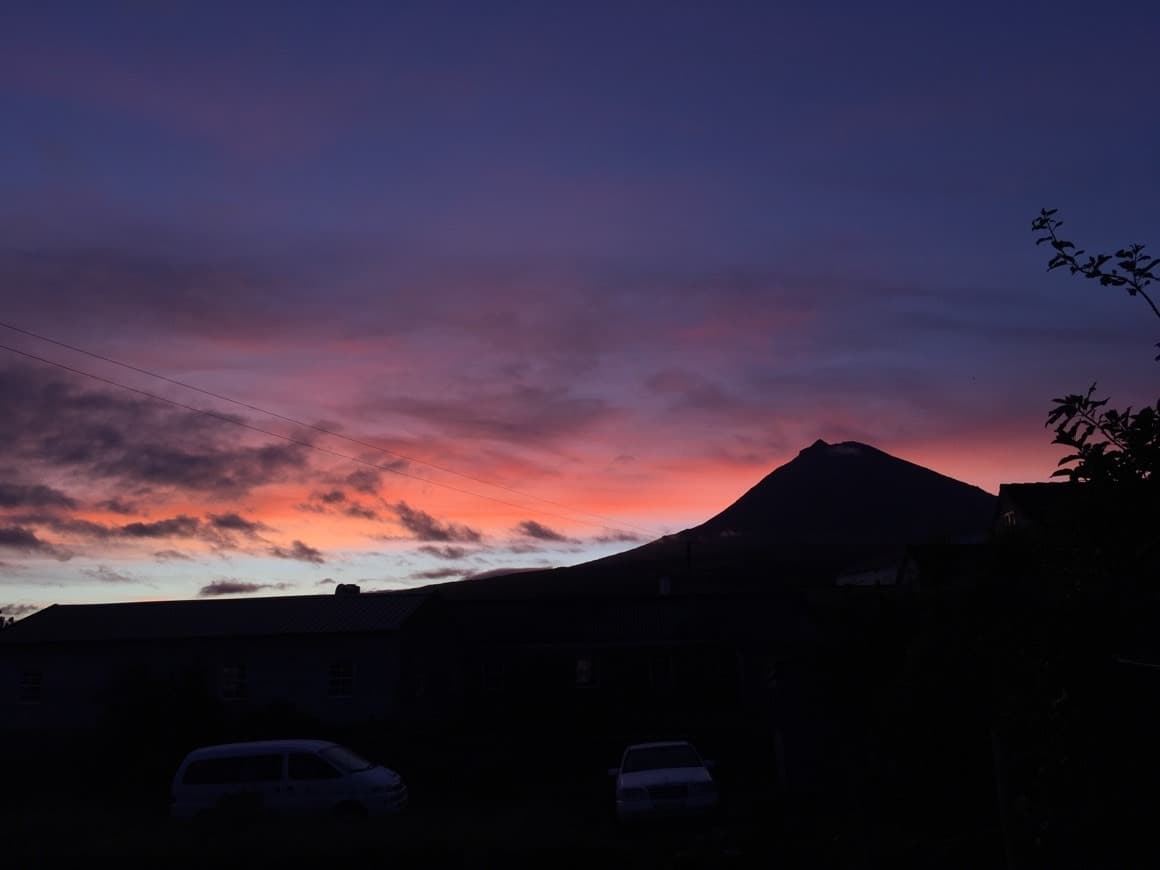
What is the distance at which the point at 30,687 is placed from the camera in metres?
42.9

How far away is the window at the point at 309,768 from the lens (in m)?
22.4

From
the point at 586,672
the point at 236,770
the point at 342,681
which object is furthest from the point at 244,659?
the point at 236,770

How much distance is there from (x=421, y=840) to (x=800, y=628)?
3775 cm

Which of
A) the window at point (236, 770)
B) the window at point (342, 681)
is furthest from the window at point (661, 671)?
the window at point (236, 770)

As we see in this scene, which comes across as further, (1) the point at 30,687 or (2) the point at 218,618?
(2) the point at 218,618

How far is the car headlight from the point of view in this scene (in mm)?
21062

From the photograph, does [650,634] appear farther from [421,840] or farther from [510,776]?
[421,840]

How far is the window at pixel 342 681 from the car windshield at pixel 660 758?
20.0 meters

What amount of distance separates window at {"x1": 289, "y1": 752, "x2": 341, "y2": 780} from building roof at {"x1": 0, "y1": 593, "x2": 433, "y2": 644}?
18004mm

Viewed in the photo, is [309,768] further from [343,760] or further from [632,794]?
[632,794]

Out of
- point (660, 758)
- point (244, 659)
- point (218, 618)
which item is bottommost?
point (660, 758)

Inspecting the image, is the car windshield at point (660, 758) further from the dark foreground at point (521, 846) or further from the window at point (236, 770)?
the window at point (236, 770)

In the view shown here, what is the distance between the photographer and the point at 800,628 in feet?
167

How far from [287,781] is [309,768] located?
0.52 metres
